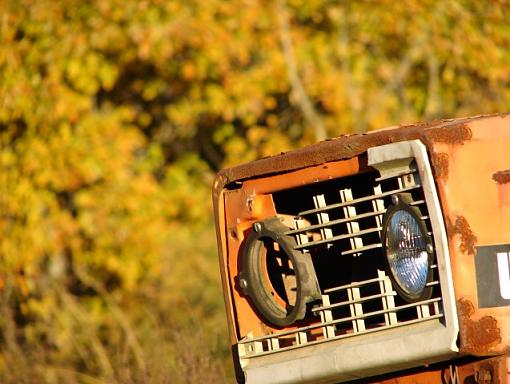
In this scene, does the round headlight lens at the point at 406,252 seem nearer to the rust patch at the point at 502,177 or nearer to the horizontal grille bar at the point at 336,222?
the horizontal grille bar at the point at 336,222

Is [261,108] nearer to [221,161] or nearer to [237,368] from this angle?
[221,161]

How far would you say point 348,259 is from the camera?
4.29 m

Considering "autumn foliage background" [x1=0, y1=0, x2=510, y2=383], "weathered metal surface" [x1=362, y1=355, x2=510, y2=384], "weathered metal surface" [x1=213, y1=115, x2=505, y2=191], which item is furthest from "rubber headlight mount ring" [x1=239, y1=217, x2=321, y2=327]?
"autumn foliage background" [x1=0, y1=0, x2=510, y2=383]

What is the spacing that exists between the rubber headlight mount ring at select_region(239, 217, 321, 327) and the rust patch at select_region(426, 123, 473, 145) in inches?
29.5

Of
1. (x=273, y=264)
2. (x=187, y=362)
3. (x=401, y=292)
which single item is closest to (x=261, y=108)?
(x=187, y=362)

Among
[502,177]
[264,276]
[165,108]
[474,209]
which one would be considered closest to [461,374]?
[474,209]

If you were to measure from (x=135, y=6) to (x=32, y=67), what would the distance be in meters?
1.06

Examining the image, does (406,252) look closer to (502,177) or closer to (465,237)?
(465,237)

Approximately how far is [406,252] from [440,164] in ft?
1.10

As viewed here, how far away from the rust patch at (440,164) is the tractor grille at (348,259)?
0.11 m

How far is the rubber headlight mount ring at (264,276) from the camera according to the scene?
3824 millimetres

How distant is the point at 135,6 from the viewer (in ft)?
32.5

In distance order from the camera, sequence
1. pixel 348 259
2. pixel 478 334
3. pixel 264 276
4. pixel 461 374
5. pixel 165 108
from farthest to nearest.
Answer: pixel 165 108 → pixel 348 259 → pixel 264 276 → pixel 461 374 → pixel 478 334

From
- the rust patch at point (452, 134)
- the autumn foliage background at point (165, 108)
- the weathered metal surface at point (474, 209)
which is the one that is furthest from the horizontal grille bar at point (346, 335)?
the autumn foliage background at point (165, 108)
